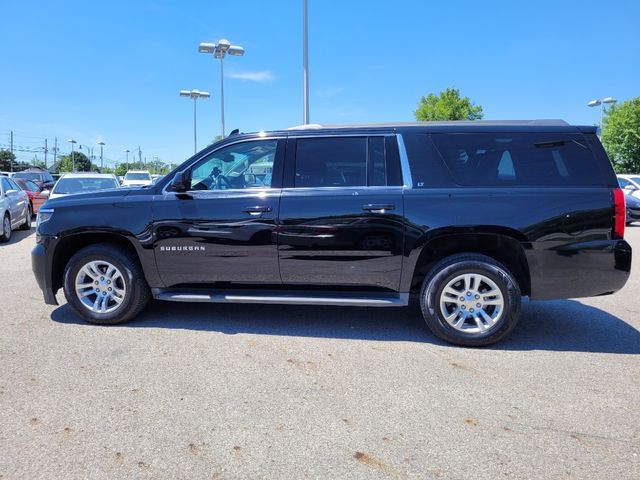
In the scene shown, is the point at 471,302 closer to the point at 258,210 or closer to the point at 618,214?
the point at 618,214

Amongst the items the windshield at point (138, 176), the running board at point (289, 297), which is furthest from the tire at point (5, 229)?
the windshield at point (138, 176)

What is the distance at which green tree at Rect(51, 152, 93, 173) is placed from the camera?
88.4 meters

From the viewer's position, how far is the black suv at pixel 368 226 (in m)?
4.26

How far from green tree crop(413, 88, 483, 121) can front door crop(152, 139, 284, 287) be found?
40.6 m

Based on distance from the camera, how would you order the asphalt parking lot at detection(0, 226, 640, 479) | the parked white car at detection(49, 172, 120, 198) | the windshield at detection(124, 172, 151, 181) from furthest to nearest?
1. the windshield at detection(124, 172, 151, 181)
2. the parked white car at detection(49, 172, 120, 198)
3. the asphalt parking lot at detection(0, 226, 640, 479)

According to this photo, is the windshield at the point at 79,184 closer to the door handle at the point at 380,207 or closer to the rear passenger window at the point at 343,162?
the rear passenger window at the point at 343,162

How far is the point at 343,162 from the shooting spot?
462 centimetres

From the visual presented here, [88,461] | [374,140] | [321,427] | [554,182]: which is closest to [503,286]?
[554,182]

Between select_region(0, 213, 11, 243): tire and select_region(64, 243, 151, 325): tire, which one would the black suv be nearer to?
select_region(64, 243, 151, 325): tire

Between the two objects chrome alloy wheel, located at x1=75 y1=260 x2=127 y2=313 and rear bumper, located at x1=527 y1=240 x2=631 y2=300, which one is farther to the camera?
chrome alloy wheel, located at x1=75 y1=260 x2=127 y2=313

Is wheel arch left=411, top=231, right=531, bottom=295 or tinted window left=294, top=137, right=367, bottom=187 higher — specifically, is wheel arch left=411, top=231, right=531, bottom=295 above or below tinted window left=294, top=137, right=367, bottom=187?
below

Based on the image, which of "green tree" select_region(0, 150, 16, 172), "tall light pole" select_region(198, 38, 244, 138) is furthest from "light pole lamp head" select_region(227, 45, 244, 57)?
"green tree" select_region(0, 150, 16, 172)

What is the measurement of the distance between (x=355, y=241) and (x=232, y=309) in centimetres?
187

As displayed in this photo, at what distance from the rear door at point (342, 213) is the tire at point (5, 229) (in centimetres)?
950
